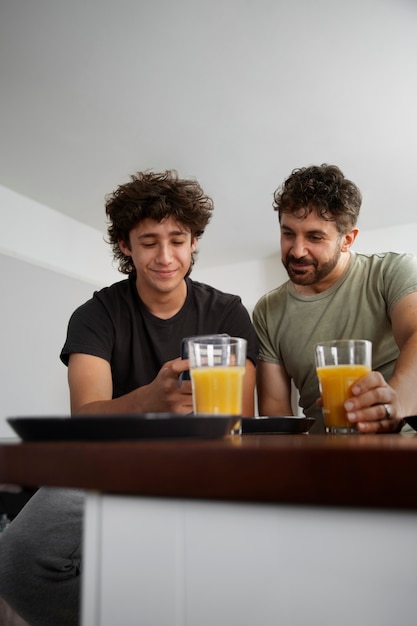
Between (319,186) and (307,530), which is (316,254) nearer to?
(319,186)

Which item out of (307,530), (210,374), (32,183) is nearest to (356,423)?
(210,374)

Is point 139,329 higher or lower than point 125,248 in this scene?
lower

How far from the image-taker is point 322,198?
204 cm

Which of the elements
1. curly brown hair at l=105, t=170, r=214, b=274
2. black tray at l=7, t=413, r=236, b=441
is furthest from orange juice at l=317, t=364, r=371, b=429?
curly brown hair at l=105, t=170, r=214, b=274

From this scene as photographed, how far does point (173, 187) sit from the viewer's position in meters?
1.90

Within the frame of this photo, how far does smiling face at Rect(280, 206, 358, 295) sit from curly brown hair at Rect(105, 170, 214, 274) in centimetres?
33

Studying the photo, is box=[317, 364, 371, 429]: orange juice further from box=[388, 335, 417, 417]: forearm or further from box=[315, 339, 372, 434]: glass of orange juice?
box=[388, 335, 417, 417]: forearm

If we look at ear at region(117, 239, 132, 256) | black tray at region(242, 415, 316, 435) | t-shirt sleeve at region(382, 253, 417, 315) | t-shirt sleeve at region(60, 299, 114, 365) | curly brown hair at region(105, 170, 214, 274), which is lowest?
black tray at region(242, 415, 316, 435)

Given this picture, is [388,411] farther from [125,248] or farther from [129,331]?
[125,248]

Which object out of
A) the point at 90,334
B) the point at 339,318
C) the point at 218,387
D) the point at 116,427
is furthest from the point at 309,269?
the point at 116,427

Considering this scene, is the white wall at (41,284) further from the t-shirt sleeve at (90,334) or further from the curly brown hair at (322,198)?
the curly brown hair at (322,198)

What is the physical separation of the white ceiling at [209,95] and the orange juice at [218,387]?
2.42 m

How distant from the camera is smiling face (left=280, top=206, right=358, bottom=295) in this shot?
2.01 meters

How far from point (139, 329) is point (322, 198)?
2.70ft
